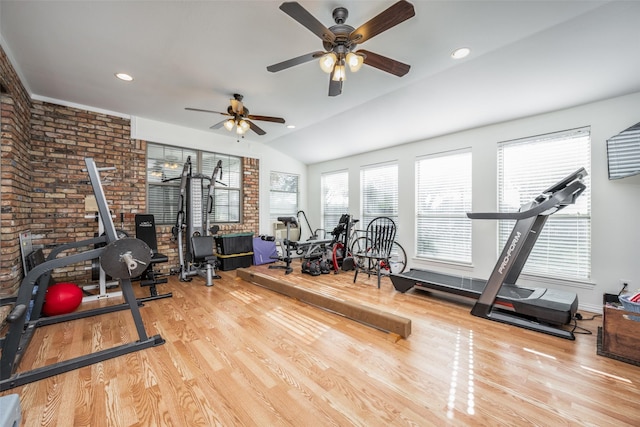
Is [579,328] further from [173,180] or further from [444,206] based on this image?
[173,180]

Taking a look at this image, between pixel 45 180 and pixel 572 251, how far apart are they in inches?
312

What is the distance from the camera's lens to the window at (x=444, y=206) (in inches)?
179

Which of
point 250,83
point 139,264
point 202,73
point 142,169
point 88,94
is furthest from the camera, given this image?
point 142,169

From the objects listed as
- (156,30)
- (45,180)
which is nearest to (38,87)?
(45,180)

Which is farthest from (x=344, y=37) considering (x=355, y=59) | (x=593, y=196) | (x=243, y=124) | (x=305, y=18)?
(x=593, y=196)

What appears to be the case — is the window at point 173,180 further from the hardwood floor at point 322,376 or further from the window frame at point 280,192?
the hardwood floor at point 322,376

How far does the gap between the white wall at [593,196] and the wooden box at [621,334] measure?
1.33 metres

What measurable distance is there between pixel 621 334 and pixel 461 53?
10.2 feet

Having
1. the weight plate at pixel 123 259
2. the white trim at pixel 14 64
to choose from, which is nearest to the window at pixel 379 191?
the weight plate at pixel 123 259

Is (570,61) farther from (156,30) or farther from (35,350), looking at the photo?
(35,350)

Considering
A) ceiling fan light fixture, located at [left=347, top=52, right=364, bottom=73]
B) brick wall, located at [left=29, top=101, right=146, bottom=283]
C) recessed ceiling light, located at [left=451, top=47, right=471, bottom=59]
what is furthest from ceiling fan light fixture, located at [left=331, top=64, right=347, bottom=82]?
brick wall, located at [left=29, top=101, right=146, bottom=283]

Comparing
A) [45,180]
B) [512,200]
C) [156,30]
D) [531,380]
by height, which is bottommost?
[531,380]

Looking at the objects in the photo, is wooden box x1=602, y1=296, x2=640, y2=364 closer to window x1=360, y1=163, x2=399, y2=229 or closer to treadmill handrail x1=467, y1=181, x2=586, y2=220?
treadmill handrail x1=467, y1=181, x2=586, y2=220

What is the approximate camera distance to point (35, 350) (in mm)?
2322
